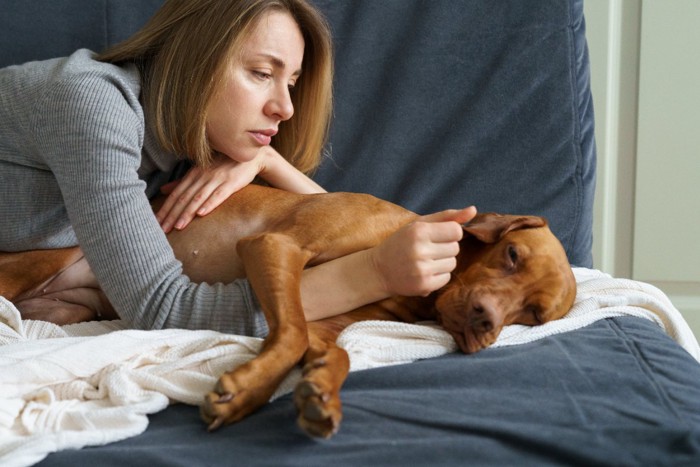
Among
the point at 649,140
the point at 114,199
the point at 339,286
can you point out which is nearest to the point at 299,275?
the point at 339,286

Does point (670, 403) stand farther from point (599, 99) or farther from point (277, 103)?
point (599, 99)

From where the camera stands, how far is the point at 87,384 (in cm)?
148

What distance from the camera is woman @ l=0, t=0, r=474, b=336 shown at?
174 centimetres

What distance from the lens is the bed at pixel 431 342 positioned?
4.25 ft

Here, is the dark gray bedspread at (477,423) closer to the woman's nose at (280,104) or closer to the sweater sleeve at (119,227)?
the sweater sleeve at (119,227)

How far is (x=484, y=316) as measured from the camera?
1690mm

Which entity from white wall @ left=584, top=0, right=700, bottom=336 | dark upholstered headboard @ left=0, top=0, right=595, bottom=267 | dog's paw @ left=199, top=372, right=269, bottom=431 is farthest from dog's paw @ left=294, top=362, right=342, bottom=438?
white wall @ left=584, top=0, right=700, bottom=336

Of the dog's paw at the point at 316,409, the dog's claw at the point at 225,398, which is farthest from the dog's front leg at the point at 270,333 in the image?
the dog's paw at the point at 316,409

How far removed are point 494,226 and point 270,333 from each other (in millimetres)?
687

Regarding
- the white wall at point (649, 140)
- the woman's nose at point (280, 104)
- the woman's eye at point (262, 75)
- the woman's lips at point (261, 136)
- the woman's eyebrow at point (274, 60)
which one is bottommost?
the white wall at point (649, 140)

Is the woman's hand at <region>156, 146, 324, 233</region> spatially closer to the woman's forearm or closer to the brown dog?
the brown dog

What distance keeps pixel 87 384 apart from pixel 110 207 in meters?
0.44

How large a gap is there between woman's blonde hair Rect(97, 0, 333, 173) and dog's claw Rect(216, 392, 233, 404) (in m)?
0.90

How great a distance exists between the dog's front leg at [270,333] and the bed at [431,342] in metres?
0.04
